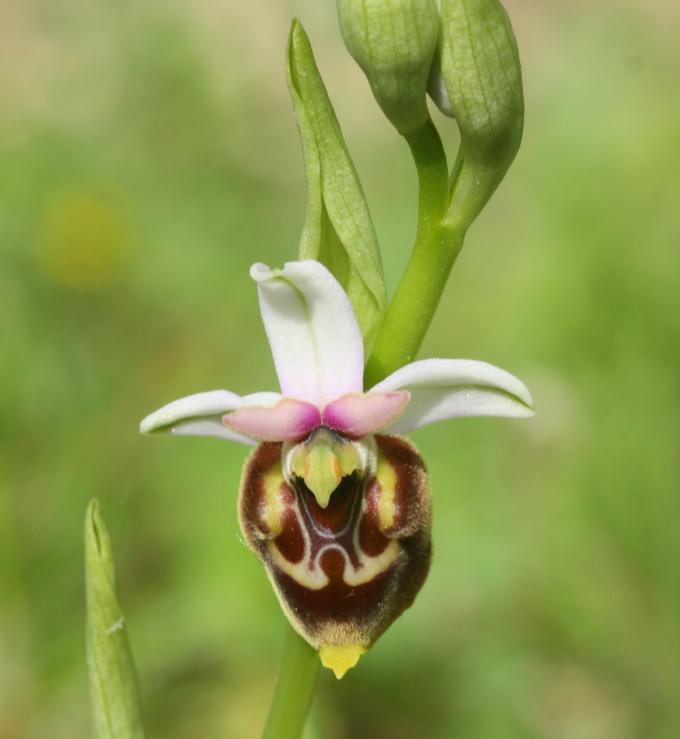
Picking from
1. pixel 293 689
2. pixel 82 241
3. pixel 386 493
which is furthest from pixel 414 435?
pixel 386 493

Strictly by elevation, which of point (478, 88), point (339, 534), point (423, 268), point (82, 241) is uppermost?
point (82, 241)

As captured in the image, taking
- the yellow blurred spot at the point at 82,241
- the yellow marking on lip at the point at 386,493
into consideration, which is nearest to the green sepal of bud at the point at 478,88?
the yellow marking on lip at the point at 386,493

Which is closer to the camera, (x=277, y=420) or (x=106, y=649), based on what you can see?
(x=277, y=420)

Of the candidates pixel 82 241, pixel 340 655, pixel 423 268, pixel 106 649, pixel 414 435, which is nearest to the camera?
pixel 340 655

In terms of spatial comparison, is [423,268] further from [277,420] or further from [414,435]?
[414,435]

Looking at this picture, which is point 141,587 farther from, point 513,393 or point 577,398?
point 513,393

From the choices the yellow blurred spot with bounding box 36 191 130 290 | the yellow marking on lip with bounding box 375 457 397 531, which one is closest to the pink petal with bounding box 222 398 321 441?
the yellow marking on lip with bounding box 375 457 397 531
